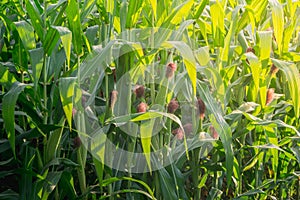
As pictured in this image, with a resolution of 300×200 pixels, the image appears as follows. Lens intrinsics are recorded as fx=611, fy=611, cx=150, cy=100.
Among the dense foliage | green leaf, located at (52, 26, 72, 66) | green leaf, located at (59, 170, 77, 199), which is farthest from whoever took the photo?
green leaf, located at (59, 170, 77, 199)

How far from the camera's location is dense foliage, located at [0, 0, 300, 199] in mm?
1276

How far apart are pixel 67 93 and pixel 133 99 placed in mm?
306

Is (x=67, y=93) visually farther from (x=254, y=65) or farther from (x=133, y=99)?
(x=254, y=65)

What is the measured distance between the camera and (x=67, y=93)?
119 cm

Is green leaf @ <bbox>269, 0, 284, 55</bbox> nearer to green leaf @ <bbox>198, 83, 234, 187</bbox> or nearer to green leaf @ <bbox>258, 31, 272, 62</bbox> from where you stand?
green leaf @ <bbox>258, 31, 272, 62</bbox>

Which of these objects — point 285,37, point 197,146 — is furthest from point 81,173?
point 285,37

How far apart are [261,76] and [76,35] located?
1.59ft

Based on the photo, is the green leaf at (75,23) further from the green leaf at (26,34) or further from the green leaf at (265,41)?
the green leaf at (265,41)

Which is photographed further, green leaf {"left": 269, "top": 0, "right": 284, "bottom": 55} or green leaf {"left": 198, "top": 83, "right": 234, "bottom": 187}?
green leaf {"left": 269, "top": 0, "right": 284, "bottom": 55}

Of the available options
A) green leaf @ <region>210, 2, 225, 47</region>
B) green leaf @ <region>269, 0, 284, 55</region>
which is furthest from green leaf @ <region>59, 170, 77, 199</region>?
green leaf @ <region>269, 0, 284, 55</region>

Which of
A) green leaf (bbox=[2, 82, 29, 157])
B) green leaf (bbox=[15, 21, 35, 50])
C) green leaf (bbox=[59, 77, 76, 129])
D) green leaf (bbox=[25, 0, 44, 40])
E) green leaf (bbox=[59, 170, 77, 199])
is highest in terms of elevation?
green leaf (bbox=[25, 0, 44, 40])

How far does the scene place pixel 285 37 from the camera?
158cm

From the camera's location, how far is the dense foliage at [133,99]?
128cm

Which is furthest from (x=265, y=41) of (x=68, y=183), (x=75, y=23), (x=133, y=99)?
(x=68, y=183)
